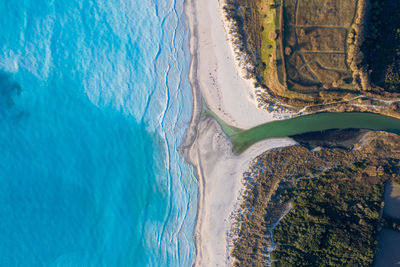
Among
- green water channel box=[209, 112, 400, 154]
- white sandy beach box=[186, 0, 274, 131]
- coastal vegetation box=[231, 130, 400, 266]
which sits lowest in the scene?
coastal vegetation box=[231, 130, 400, 266]

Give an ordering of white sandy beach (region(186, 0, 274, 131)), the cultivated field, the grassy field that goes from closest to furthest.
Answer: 1. the cultivated field
2. the grassy field
3. white sandy beach (region(186, 0, 274, 131))

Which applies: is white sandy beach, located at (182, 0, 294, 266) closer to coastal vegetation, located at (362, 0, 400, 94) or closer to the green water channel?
the green water channel

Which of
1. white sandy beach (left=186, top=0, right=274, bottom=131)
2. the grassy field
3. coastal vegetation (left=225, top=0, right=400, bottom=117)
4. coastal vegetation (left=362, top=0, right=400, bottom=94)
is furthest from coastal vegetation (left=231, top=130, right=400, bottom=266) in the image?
the grassy field

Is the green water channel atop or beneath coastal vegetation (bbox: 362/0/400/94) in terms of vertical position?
beneath

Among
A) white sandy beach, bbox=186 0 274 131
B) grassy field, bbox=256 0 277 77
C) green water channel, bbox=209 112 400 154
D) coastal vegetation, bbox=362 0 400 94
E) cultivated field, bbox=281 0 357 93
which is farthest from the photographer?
green water channel, bbox=209 112 400 154

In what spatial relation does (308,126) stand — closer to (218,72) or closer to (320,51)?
(320,51)

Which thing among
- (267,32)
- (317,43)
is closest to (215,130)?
(267,32)

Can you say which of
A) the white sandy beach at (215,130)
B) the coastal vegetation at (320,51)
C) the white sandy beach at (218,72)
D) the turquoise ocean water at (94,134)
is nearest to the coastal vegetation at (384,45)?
the coastal vegetation at (320,51)

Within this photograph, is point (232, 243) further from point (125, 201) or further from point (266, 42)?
point (266, 42)
